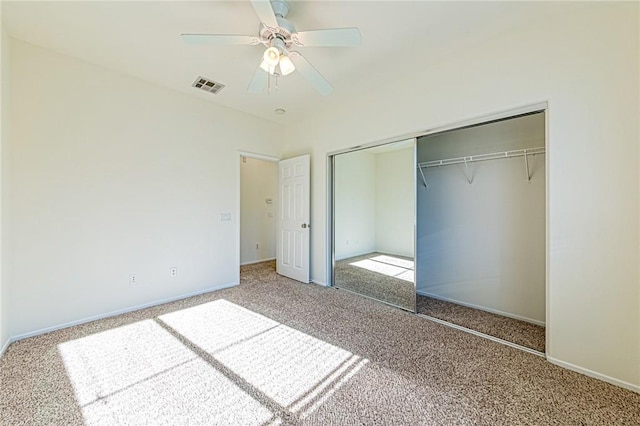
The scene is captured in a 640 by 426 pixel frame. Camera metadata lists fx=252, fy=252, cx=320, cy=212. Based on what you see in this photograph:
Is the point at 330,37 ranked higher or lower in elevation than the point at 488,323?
higher

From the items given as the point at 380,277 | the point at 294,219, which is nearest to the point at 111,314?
the point at 294,219

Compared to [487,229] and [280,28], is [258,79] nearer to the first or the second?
[280,28]

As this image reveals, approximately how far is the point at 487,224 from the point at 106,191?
4.44m

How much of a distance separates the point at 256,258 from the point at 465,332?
14.2ft

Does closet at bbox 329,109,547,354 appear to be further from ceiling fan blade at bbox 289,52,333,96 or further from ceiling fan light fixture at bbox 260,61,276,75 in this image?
Result: ceiling fan light fixture at bbox 260,61,276,75

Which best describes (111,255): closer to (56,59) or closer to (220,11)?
(56,59)

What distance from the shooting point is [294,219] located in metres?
4.32

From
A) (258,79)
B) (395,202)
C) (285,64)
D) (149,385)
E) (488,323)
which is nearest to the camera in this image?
(149,385)

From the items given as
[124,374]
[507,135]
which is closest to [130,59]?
[124,374]

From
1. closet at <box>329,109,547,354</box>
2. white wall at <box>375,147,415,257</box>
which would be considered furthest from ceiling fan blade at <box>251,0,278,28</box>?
white wall at <box>375,147,415,257</box>

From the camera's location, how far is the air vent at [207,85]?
3068 mm

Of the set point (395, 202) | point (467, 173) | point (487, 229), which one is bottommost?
point (487, 229)

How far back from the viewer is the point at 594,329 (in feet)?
6.04

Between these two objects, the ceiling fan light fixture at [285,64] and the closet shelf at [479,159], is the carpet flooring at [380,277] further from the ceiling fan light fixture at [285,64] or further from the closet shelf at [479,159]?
the ceiling fan light fixture at [285,64]
